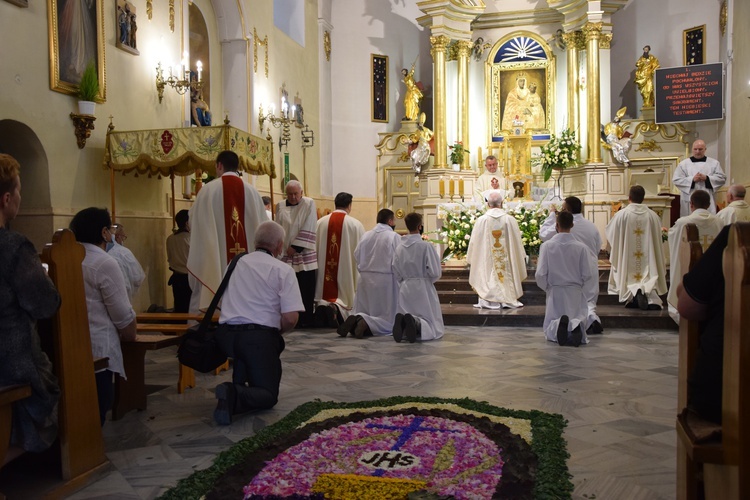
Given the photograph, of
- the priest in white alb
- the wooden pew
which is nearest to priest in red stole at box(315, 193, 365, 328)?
the priest in white alb

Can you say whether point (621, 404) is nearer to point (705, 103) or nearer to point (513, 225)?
point (513, 225)

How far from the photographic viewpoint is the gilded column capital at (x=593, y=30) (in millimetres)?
15172

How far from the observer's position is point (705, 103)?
45.0 ft

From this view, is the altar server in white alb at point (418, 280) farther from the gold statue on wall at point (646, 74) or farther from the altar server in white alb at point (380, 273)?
the gold statue on wall at point (646, 74)

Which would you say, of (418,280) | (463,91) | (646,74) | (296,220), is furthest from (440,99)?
(418,280)

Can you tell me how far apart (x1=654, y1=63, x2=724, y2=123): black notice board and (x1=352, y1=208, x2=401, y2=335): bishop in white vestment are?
821 cm

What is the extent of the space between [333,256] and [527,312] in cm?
265

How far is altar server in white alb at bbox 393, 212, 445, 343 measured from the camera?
7840mm

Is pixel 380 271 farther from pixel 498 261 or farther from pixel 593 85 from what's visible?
pixel 593 85

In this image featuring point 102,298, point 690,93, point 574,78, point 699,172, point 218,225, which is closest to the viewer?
point 102,298

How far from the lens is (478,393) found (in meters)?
5.19

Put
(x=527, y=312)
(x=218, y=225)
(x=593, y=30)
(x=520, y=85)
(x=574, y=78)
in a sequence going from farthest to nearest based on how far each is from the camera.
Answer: (x=520, y=85) → (x=574, y=78) → (x=593, y=30) → (x=527, y=312) → (x=218, y=225)

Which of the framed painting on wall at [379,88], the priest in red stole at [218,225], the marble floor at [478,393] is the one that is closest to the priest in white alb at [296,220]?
the marble floor at [478,393]

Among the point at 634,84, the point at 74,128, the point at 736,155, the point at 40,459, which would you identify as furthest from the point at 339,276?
the point at 634,84
